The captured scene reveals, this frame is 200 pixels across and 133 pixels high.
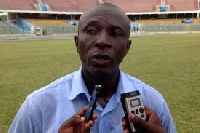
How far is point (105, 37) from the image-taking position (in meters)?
1.64

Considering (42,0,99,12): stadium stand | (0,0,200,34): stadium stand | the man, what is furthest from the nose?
(42,0,99,12): stadium stand

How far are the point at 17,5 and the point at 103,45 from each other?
206 ft

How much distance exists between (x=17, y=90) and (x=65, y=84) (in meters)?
7.81

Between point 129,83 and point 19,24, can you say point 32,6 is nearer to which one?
point 19,24

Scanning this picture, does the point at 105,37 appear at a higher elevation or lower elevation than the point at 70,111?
higher

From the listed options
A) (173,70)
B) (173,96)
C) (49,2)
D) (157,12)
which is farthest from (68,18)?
(173,96)

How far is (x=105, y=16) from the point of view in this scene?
1.69m

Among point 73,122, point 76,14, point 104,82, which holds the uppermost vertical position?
point 76,14

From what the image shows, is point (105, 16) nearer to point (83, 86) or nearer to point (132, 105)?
point (83, 86)

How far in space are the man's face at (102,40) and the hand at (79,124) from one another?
→ 28 centimetres

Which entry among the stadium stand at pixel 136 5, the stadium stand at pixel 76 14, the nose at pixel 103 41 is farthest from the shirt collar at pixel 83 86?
the stadium stand at pixel 136 5

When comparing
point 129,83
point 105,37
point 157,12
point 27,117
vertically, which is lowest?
point 27,117

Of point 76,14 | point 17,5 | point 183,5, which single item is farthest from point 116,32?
point 183,5

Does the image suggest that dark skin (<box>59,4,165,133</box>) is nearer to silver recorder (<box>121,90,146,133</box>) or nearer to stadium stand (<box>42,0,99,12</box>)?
silver recorder (<box>121,90,146,133</box>)
